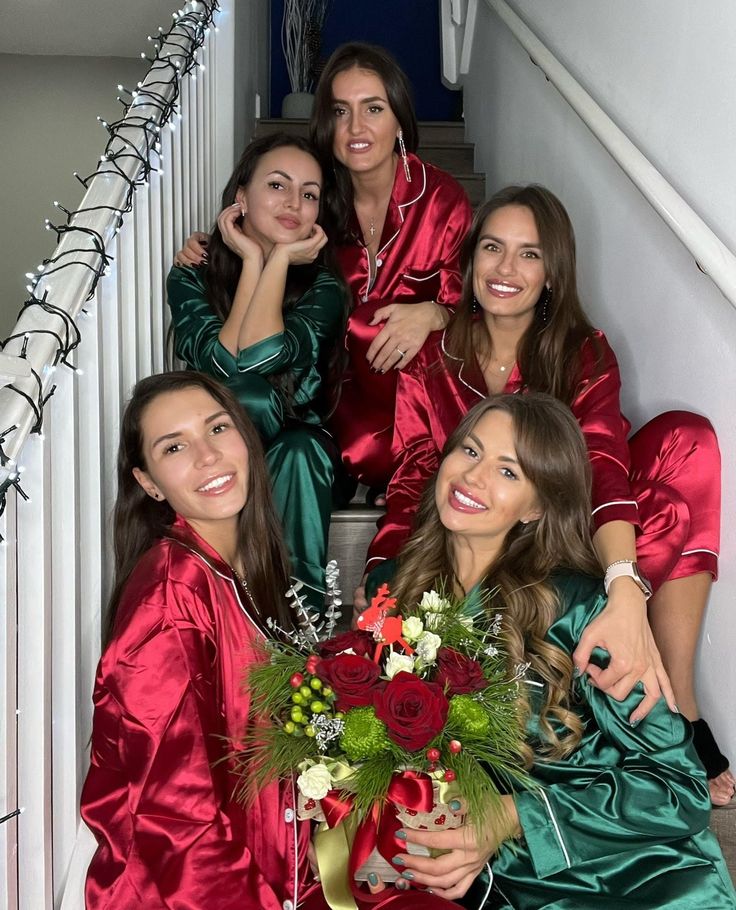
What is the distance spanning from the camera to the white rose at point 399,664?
152 centimetres

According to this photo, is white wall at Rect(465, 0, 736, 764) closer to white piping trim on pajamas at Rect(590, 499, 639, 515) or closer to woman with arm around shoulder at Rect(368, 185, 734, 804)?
woman with arm around shoulder at Rect(368, 185, 734, 804)

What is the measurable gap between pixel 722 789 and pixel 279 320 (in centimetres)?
132

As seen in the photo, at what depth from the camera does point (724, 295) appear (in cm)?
205

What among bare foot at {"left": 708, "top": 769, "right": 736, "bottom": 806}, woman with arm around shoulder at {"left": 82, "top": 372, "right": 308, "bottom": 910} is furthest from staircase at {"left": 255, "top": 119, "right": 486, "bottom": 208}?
bare foot at {"left": 708, "top": 769, "right": 736, "bottom": 806}

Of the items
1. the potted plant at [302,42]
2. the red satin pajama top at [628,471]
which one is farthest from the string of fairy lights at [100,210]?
Result: the potted plant at [302,42]

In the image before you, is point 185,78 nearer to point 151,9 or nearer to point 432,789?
point 432,789

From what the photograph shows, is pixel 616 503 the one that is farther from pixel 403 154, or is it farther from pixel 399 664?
pixel 403 154

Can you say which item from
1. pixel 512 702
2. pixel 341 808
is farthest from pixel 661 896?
pixel 341 808

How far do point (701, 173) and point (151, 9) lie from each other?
4059 mm

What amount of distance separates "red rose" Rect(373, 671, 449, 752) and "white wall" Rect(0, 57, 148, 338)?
16.7ft

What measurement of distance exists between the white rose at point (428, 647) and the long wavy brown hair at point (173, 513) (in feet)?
1.61

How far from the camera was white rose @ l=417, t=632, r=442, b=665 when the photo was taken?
1540 millimetres

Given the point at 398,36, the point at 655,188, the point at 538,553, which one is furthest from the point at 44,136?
the point at 538,553

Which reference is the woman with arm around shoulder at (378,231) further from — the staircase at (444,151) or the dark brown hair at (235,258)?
the staircase at (444,151)
